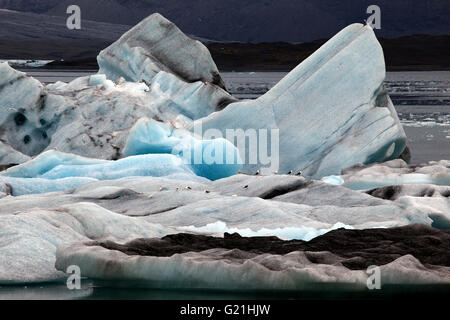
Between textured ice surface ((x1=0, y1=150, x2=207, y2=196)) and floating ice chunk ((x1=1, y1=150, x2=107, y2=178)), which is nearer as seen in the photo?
textured ice surface ((x1=0, y1=150, x2=207, y2=196))

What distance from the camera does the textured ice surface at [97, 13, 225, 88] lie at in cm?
1883

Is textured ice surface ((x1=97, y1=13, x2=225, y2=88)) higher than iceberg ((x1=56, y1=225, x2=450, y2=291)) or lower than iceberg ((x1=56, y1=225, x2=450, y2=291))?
higher

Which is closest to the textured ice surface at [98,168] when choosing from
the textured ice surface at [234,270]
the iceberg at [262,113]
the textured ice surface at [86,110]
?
the iceberg at [262,113]

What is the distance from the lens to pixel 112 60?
19578mm

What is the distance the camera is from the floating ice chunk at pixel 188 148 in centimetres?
1341

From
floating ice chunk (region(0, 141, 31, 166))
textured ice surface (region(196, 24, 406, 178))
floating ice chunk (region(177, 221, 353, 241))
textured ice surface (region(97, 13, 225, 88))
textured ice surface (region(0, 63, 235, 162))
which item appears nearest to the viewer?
floating ice chunk (region(177, 221, 353, 241))

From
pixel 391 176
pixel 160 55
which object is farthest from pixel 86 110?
pixel 391 176

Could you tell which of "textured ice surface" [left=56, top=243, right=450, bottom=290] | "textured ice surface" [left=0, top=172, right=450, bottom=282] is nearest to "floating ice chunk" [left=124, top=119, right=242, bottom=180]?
"textured ice surface" [left=0, top=172, right=450, bottom=282]

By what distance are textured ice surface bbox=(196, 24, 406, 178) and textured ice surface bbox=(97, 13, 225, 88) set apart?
11.2 ft

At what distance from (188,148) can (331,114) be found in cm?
292

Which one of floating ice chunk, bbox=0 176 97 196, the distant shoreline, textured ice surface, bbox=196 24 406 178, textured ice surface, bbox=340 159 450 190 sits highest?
the distant shoreline

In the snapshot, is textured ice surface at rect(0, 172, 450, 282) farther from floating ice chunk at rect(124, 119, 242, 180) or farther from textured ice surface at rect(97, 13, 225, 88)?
textured ice surface at rect(97, 13, 225, 88)

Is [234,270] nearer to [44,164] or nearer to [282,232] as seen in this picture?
[282,232]
